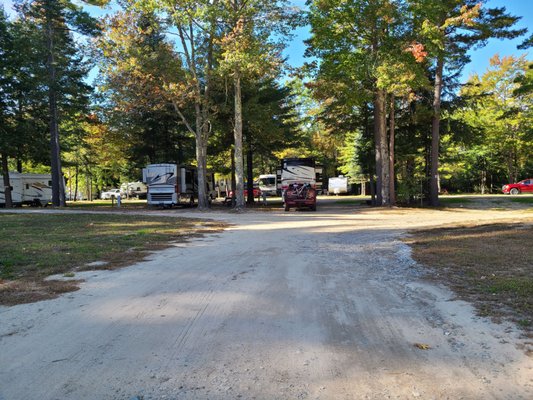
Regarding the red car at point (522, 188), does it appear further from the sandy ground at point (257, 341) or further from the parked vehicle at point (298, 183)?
the sandy ground at point (257, 341)

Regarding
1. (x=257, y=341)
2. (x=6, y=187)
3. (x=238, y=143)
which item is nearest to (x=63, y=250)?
(x=257, y=341)

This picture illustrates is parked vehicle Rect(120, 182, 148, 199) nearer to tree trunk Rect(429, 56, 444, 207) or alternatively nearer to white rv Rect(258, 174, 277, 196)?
white rv Rect(258, 174, 277, 196)

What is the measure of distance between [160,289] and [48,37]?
27.7 m

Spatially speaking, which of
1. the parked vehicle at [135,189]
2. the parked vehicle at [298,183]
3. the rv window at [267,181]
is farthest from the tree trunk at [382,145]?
the parked vehicle at [135,189]

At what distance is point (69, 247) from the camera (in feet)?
31.5

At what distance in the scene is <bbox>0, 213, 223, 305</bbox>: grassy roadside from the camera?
6.05m

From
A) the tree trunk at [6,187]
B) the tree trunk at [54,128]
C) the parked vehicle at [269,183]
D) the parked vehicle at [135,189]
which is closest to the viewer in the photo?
the tree trunk at [54,128]

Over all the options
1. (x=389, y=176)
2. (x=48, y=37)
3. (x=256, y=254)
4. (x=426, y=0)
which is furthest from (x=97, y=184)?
(x=256, y=254)

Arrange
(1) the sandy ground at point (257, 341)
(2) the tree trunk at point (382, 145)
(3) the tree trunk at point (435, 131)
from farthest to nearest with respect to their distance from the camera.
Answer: (3) the tree trunk at point (435, 131) < (2) the tree trunk at point (382, 145) < (1) the sandy ground at point (257, 341)

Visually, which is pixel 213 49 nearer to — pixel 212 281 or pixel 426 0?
pixel 426 0

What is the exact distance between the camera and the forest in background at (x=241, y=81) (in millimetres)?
21547

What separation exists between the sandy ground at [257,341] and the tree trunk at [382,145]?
59.1 ft

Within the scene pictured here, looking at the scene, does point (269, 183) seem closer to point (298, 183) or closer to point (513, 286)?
point (298, 183)

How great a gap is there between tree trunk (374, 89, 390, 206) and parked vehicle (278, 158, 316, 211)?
399 centimetres
